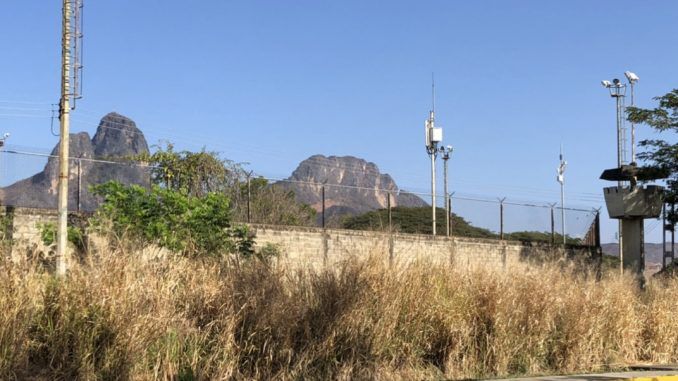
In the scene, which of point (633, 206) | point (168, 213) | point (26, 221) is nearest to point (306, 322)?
point (168, 213)

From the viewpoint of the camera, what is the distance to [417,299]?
523 inches

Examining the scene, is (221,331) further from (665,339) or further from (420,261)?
(665,339)

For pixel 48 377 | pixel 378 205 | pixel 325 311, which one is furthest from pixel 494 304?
pixel 378 205

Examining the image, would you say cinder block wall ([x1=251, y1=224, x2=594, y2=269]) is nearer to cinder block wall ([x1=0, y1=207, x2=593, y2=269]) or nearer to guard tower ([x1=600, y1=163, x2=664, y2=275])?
cinder block wall ([x1=0, y1=207, x2=593, y2=269])

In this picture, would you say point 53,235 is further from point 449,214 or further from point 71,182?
point 449,214

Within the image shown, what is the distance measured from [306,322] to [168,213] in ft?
25.1

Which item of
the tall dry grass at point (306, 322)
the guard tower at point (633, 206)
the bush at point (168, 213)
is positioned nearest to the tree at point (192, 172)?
the bush at point (168, 213)

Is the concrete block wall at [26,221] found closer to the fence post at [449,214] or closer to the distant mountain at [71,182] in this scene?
the distant mountain at [71,182]

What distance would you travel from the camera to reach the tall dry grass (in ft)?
32.5

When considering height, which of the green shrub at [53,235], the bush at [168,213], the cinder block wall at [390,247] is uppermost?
the bush at [168,213]

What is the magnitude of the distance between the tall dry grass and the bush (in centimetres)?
538

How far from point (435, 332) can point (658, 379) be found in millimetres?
3634

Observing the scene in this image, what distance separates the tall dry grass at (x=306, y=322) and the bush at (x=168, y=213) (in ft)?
17.7

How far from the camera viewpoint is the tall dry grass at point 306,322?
32.5 feet
